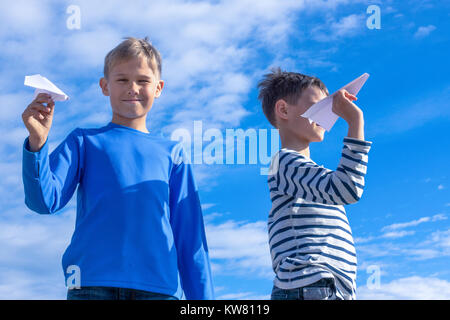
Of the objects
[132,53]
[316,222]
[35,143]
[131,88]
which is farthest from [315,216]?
[35,143]

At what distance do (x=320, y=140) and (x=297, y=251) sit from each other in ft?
3.36

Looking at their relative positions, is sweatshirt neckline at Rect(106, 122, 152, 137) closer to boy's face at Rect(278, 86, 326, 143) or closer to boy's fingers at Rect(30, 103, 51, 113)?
boy's fingers at Rect(30, 103, 51, 113)

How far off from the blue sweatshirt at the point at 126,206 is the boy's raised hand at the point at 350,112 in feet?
3.81

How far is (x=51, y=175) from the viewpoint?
3.41 metres

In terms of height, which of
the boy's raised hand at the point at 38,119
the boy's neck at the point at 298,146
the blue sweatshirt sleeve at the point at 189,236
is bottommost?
the blue sweatshirt sleeve at the point at 189,236

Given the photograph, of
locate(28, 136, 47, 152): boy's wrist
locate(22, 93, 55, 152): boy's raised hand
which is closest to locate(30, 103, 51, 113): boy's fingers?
locate(22, 93, 55, 152): boy's raised hand

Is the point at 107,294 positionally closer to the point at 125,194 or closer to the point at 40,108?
the point at 125,194

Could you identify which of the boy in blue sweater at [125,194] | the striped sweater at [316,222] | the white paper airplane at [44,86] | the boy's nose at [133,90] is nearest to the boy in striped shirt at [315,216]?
the striped sweater at [316,222]

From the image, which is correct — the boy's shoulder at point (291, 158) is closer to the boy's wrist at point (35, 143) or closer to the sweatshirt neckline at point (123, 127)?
the sweatshirt neckline at point (123, 127)

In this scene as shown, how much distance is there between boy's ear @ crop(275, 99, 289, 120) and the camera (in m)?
4.37

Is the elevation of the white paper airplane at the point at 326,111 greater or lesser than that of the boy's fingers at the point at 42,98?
greater

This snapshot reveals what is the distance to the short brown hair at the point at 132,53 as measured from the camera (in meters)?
3.95

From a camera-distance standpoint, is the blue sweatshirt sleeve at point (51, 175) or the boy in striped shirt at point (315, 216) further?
the boy in striped shirt at point (315, 216)

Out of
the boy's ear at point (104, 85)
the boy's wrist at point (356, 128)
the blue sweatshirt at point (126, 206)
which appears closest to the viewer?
the blue sweatshirt at point (126, 206)
